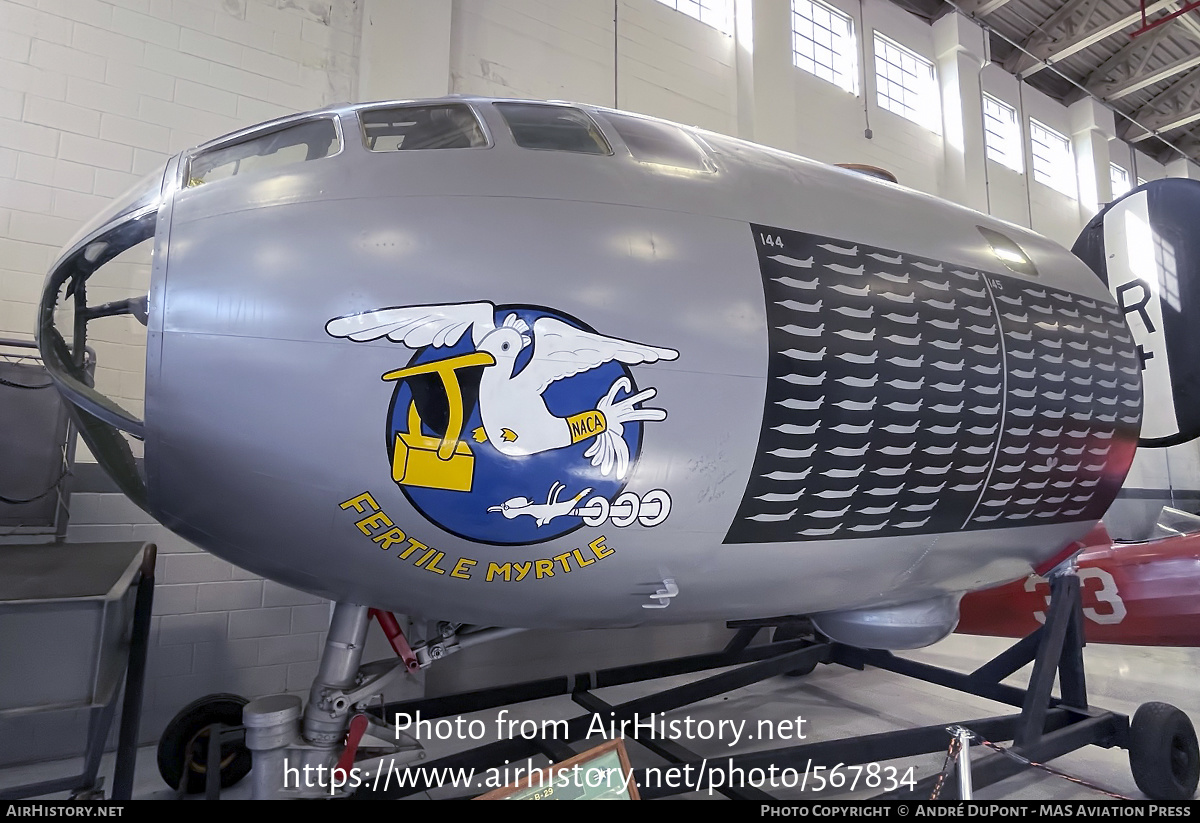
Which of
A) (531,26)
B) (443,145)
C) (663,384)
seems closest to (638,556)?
(663,384)

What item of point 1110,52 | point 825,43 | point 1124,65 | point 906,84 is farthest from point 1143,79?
point 825,43

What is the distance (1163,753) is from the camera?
9.84 feet

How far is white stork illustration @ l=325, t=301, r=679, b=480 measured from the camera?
1.73 meters

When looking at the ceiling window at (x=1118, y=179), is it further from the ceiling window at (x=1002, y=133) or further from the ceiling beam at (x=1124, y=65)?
the ceiling window at (x=1002, y=133)

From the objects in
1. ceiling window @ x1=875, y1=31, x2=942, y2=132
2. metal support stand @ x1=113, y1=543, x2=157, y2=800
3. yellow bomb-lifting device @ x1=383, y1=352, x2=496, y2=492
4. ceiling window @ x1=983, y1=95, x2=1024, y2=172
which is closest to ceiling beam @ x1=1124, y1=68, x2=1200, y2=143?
ceiling window @ x1=983, y1=95, x2=1024, y2=172

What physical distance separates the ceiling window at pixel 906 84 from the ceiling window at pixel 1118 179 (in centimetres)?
528

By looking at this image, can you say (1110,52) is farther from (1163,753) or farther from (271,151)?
(271,151)

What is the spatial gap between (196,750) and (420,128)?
9.35 ft

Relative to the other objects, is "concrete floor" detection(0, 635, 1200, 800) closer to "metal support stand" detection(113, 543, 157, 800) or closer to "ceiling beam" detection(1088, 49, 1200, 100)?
"metal support stand" detection(113, 543, 157, 800)

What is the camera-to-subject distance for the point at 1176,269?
3775mm


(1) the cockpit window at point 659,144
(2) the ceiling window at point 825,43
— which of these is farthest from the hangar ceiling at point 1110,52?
(1) the cockpit window at point 659,144

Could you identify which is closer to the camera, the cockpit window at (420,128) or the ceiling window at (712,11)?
the cockpit window at (420,128)

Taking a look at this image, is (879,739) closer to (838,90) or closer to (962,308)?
(962,308)

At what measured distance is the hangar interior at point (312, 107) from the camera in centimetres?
364
